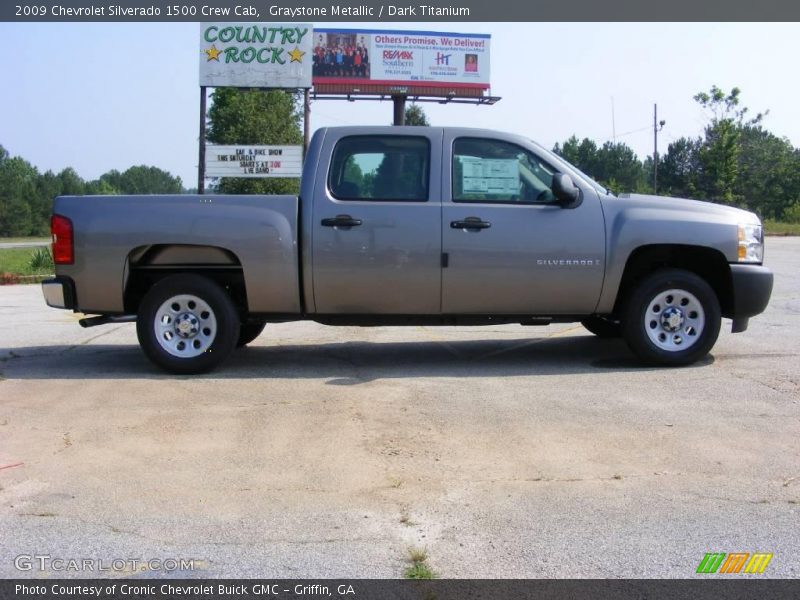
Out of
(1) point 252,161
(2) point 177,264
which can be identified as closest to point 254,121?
(1) point 252,161

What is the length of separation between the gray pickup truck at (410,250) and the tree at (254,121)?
21.9m

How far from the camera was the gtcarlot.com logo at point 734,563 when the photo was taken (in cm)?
341

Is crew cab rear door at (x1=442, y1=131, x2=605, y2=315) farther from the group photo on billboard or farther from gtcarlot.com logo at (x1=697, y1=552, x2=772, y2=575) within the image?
the group photo on billboard

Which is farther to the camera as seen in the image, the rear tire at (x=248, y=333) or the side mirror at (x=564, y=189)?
the rear tire at (x=248, y=333)

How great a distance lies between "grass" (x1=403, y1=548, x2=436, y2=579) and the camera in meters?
3.37

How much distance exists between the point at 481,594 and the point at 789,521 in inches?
64.5

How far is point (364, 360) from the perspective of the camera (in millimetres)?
7879

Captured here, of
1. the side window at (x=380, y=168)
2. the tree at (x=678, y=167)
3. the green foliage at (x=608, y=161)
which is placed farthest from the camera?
the green foliage at (x=608, y=161)

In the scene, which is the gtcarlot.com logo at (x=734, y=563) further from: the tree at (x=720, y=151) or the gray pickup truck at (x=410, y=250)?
the tree at (x=720, y=151)

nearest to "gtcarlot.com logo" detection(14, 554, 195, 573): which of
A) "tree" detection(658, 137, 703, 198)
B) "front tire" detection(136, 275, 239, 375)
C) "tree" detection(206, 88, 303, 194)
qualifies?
"front tire" detection(136, 275, 239, 375)

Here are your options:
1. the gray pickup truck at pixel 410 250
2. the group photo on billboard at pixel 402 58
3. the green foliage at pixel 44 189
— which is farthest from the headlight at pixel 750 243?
the green foliage at pixel 44 189

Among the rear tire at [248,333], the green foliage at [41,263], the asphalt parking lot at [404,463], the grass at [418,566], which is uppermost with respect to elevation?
the green foliage at [41,263]

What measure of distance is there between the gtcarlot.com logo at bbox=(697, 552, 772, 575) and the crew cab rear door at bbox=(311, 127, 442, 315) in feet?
12.6

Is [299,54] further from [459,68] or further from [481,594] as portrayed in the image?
[459,68]
